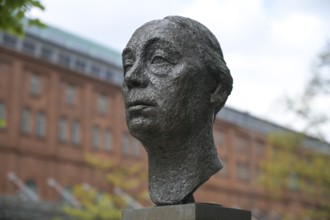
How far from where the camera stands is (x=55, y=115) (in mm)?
33750

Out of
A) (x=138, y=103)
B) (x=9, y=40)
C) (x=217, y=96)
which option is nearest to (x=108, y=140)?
(x=9, y=40)

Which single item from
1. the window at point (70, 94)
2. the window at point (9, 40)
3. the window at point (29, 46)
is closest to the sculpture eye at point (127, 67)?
the window at point (9, 40)

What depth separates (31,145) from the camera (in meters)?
32.2

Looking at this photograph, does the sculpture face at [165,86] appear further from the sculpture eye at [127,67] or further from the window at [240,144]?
the window at [240,144]

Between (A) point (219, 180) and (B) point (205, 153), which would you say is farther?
(A) point (219, 180)

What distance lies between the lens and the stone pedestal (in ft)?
13.4

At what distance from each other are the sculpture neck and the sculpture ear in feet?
0.89

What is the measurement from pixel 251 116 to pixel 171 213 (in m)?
51.1

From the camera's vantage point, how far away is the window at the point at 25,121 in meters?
32.0

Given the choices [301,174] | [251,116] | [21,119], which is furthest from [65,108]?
[251,116]

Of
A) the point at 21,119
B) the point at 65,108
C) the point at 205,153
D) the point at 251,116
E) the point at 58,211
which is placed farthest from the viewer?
the point at 251,116

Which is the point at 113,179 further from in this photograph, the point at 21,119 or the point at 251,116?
the point at 251,116

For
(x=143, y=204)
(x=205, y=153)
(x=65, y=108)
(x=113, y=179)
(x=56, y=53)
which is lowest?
(x=143, y=204)

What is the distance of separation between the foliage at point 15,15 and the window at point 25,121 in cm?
2379
